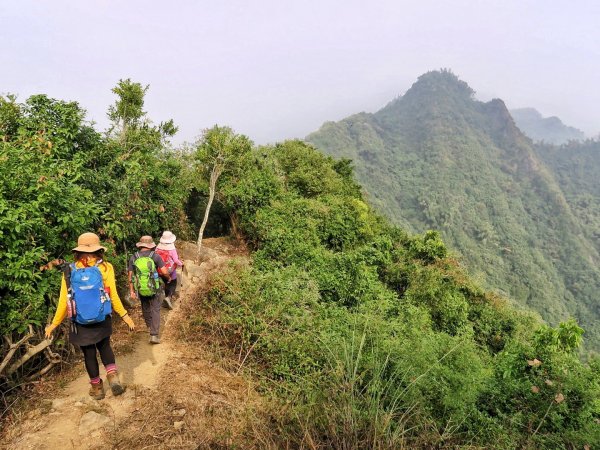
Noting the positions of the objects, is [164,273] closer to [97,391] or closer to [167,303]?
[167,303]

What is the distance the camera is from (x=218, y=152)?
39.6ft

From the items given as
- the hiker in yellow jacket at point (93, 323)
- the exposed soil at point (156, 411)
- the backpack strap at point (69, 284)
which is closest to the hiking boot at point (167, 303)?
the exposed soil at point (156, 411)

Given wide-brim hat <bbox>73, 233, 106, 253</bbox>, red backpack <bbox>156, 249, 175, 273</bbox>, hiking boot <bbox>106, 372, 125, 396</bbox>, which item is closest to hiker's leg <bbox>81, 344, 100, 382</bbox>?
hiking boot <bbox>106, 372, 125, 396</bbox>

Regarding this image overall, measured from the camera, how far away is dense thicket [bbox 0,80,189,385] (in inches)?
163

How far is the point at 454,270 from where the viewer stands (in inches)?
573

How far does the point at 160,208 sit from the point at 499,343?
43.5 feet

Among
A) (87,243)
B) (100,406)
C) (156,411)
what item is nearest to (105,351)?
(100,406)

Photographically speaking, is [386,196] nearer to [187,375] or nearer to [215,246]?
[215,246]

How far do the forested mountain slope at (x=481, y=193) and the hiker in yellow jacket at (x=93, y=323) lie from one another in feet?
176

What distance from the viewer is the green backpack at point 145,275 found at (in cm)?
529

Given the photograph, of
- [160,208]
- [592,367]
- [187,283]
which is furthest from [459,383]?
[160,208]

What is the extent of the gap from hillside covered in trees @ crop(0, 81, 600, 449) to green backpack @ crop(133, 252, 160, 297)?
93cm

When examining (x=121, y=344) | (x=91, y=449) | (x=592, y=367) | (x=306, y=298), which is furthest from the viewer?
(x=306, y=298)

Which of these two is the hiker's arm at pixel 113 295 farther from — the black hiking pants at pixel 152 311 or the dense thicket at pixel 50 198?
the black hiking pants at pixel 152 311
